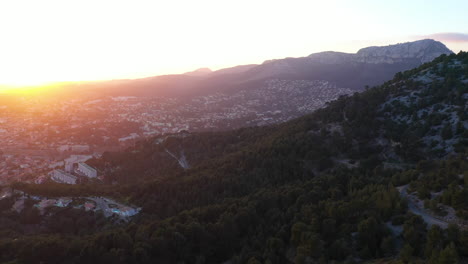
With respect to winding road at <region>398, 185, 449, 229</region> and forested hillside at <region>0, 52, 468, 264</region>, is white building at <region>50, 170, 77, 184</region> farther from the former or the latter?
winding road at <region>398, 185, 449, 229</region>

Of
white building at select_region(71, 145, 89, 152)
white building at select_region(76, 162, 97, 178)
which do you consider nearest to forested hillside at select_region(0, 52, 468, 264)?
white building at select_region(76, 162, 97, 178)

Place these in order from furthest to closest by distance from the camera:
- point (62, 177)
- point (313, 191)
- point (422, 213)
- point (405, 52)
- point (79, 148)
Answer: point (405, 52) → point (79, 148) → point (62, 177) → point (313, 191) → point (422, 213)

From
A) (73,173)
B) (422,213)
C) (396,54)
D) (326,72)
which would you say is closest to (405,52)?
(396,54)

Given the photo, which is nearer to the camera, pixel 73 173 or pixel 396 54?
pixel 73 173

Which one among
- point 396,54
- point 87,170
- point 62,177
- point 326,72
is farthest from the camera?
point 396,54

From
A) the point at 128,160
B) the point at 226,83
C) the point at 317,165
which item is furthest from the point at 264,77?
the point at 317,165

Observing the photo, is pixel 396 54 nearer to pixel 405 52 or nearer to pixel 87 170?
pixel 405 52
